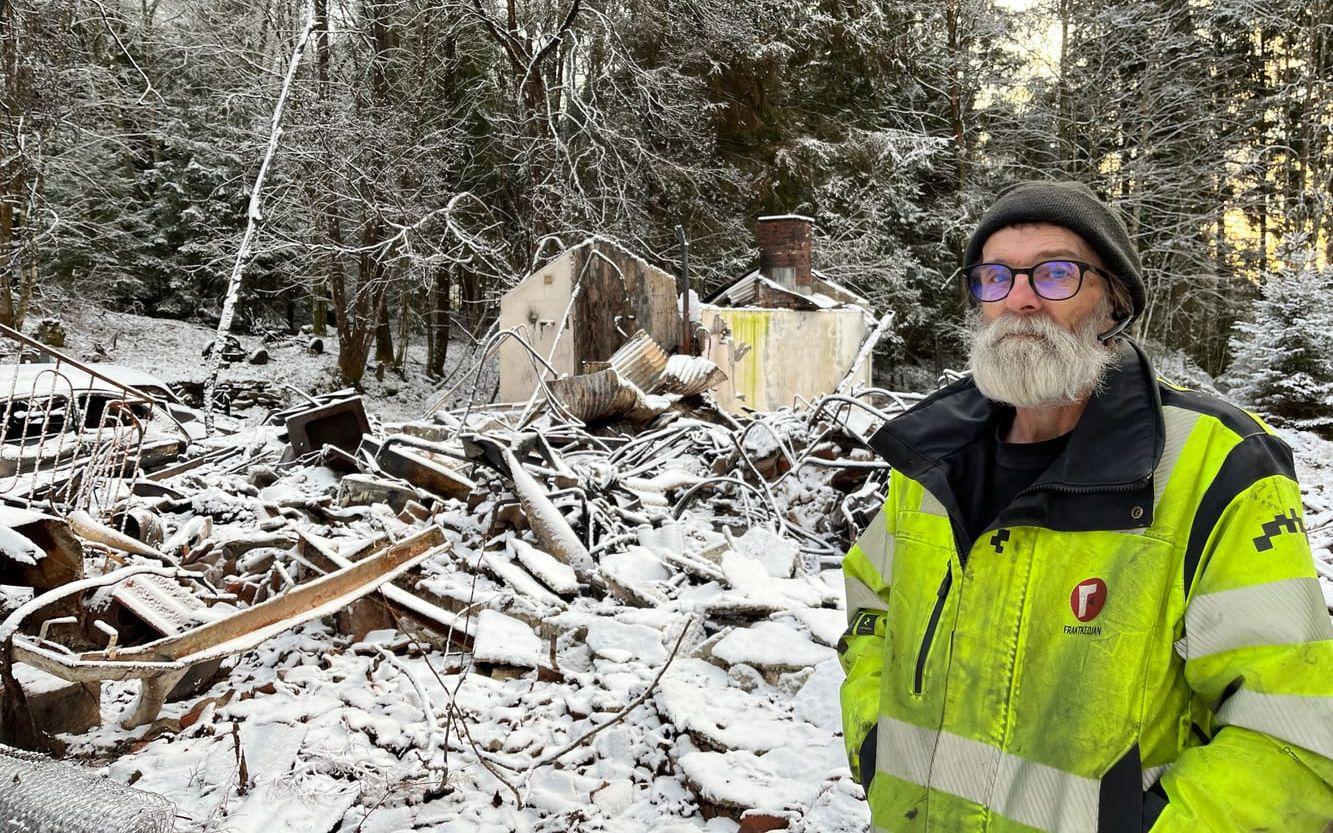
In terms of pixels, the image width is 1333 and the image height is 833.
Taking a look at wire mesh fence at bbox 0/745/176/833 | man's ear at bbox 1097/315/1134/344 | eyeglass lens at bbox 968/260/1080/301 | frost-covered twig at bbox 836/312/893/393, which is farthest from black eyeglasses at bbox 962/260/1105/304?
frost-covered twig at bbox 836/312/893/393

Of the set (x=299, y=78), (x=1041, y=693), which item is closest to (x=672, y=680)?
(x=1041, y=693)

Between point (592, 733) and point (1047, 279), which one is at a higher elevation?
point (1047, 279)

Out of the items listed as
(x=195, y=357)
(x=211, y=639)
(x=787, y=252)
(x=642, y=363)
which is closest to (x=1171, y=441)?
(x=211, y=639)

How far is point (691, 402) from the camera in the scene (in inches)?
358

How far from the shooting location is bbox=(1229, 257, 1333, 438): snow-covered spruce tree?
1333 centimetres

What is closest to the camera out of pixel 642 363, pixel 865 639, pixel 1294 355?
pixel 865 639

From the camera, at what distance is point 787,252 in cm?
1471

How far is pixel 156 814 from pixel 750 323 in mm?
11367

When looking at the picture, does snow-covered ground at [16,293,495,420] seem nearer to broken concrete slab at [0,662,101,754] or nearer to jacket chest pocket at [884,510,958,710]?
broken concrete slab at [0,662,101,754]

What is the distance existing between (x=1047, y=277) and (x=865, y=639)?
872 millimetres

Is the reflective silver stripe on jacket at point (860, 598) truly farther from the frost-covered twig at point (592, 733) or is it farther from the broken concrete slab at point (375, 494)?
the broken concrete slab at point (375, 494)

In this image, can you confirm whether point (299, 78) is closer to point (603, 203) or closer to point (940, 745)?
point (603, 203)

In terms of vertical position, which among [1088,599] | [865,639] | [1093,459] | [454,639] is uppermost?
[1093,459]

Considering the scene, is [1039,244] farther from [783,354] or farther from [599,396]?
[783,354]
